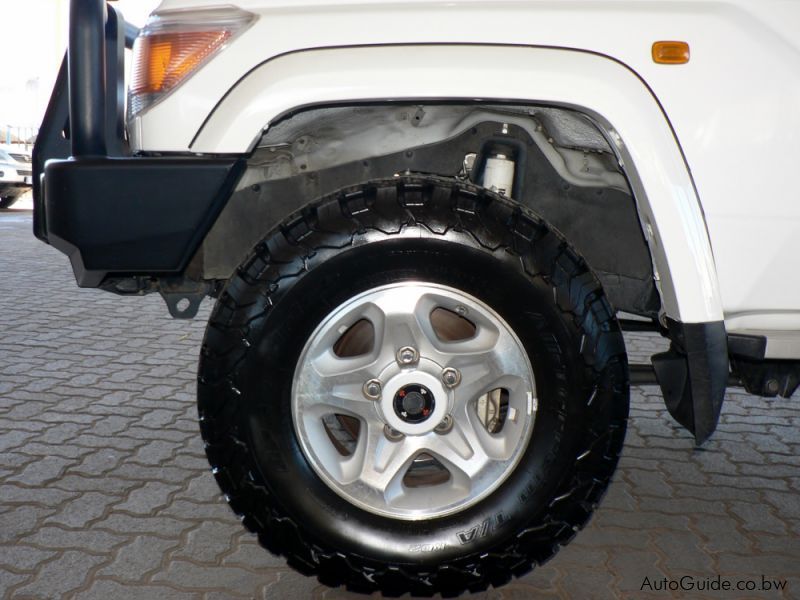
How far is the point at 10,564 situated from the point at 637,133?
2.17 meters

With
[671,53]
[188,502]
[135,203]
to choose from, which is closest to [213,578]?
[188,502]

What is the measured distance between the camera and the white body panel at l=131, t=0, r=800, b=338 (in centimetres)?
224

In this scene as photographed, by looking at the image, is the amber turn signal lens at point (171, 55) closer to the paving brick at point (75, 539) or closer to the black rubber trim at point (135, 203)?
the black rubber trim at point (135, 203)

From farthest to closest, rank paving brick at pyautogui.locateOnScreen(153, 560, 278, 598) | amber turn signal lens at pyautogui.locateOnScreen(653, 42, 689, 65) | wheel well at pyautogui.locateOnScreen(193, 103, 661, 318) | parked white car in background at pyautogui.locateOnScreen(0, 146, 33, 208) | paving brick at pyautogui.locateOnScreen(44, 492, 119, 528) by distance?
1. parked white car in background at pyautogui.locateOnScreen(0, 146, 33, 208)
2. paving brick at pyautogui.locateOnScreen(44, 492, 119, 528)
3. wheel well at pyautogui.locateOnScreen(193, 103, 661, 318)
4. paving brick at pyautogui.locateOnScreen(153, 560, 278, 598)
5. amber turn signal lens at pyautogui.locateOnScreen(653, 42, 689, 65)

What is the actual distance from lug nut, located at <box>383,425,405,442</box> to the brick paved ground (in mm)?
500

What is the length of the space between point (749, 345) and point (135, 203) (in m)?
1.69

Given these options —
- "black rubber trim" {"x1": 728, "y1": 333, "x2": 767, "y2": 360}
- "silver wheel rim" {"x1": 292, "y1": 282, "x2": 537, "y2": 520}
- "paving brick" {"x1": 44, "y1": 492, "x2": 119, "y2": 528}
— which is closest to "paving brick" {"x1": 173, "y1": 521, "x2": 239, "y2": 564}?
"paving brick" {"x1": 44, "y1": 492, "x2": 119, "y2": 528}

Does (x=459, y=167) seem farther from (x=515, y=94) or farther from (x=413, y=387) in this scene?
(x=413, y=387)

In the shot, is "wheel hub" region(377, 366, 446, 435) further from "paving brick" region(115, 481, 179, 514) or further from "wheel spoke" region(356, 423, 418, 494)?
"paving brick" region(115, 481, 179, 514)

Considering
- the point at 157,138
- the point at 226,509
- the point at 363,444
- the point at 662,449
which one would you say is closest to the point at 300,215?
the point at 157,138

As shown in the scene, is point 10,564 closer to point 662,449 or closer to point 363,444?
point 363,444

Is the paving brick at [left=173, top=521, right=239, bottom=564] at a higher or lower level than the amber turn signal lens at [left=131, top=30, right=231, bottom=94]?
lower

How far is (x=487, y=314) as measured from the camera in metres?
2.33

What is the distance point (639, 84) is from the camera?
89.0 inches
